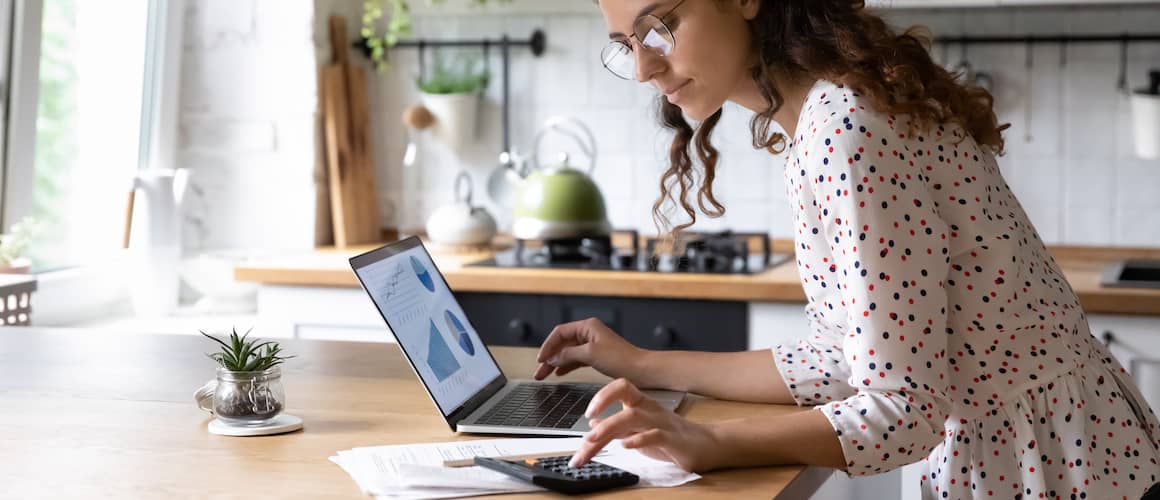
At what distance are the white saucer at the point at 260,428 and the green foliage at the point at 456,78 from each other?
7.80 ft

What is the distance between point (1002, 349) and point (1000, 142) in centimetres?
27

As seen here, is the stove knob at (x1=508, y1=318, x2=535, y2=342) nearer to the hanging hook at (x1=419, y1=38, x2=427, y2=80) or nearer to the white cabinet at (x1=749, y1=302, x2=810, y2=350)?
the white cabinet at (x1=749, y1=302, x2=810, y2=350)

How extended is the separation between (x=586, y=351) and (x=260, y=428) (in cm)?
48

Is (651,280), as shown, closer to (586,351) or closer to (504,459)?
(586,351)

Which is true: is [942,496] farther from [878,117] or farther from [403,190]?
[403,190]

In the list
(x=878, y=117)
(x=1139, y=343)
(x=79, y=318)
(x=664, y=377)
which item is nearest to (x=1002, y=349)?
(x=878, y=117)

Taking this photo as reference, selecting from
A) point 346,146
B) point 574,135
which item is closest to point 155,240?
point 346,146

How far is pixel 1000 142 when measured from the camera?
1.54 m

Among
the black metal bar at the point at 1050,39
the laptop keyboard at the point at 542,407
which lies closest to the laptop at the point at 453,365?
the laptop keyboard at the point at 542,407

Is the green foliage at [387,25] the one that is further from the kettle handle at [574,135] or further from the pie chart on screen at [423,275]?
the pie chart on screen at [423,275]

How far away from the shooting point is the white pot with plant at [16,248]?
2.94 metres

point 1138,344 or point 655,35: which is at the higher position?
point 655,35

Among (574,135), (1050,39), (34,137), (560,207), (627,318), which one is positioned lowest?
(627,318)

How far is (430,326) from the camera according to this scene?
1615 millimetres
